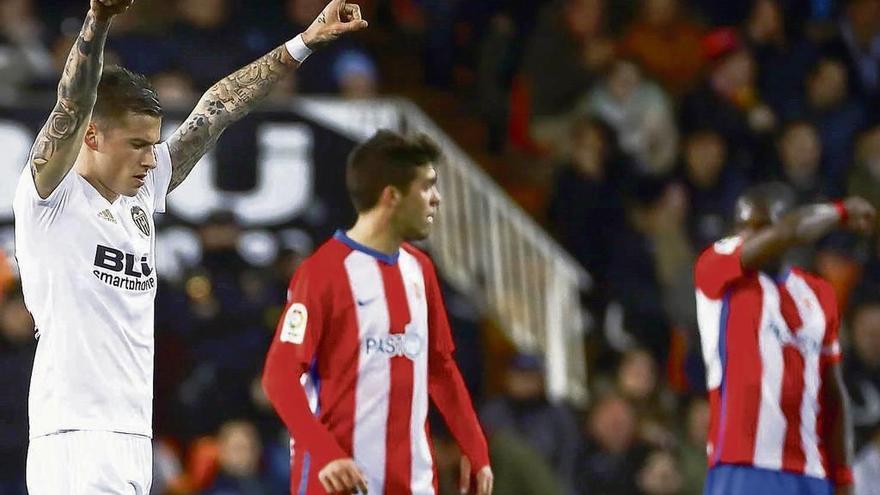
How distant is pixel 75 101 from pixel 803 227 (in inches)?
117

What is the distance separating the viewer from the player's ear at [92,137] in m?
4.52

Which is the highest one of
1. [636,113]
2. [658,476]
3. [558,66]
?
[558,66]

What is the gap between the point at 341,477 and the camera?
519 cm

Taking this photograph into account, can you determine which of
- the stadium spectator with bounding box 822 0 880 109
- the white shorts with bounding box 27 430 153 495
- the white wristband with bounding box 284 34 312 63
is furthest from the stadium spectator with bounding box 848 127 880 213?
the white shorts with bounding box 27 430 153 495

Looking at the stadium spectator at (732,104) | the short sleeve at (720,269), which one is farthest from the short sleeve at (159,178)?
the stadium spectator at (732,104)

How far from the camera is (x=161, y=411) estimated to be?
9492 millimetres

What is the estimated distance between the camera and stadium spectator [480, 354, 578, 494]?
9469 mm

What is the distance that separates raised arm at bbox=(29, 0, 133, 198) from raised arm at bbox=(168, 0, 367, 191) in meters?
0.80

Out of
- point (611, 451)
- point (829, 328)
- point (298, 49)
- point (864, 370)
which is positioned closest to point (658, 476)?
point (611, 451)

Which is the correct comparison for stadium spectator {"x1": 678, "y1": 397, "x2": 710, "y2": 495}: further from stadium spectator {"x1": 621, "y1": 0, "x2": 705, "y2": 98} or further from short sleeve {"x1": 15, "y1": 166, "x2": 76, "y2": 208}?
short sleeve {"x1": 15, "y1": 166, "x2": 76, "y2": 208}

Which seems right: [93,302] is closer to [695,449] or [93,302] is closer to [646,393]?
[695,449]

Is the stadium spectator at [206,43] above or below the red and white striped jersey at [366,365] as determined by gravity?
above

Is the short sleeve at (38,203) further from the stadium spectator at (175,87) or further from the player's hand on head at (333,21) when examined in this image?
the stadium spectator at (175,87)

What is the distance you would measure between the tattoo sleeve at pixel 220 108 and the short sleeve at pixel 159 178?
0.12 ft
